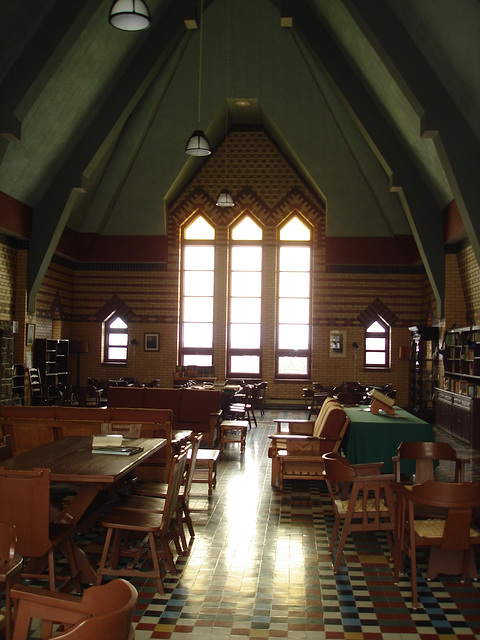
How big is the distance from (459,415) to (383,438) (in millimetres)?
4802

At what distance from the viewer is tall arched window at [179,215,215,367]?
17859 mm

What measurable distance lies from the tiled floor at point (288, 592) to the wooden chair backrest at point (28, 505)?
815 millimetres

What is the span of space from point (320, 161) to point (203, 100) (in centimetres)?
333

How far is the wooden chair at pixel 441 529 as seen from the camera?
4.25 m

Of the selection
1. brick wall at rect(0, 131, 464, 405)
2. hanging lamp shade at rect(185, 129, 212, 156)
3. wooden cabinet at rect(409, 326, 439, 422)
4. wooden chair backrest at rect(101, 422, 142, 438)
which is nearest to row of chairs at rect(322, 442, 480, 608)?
wooden chair backrest at rect(101, 422, 142, 438)

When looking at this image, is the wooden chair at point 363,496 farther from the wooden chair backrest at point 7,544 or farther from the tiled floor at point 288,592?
the wooden chair backrest at point 7,544

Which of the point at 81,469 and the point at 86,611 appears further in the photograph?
the point at 81,469

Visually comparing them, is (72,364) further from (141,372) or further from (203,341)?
(203,341)

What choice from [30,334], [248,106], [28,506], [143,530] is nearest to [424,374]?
[248,106]

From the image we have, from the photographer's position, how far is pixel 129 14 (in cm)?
747

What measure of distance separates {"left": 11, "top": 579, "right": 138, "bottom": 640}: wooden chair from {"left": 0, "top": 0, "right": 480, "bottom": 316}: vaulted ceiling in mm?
7719

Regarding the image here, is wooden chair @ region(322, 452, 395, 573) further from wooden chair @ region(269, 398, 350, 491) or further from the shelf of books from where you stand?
the shelf of books

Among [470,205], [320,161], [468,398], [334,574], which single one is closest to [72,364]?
[320,161]

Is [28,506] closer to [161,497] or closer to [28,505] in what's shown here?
[28,505]
